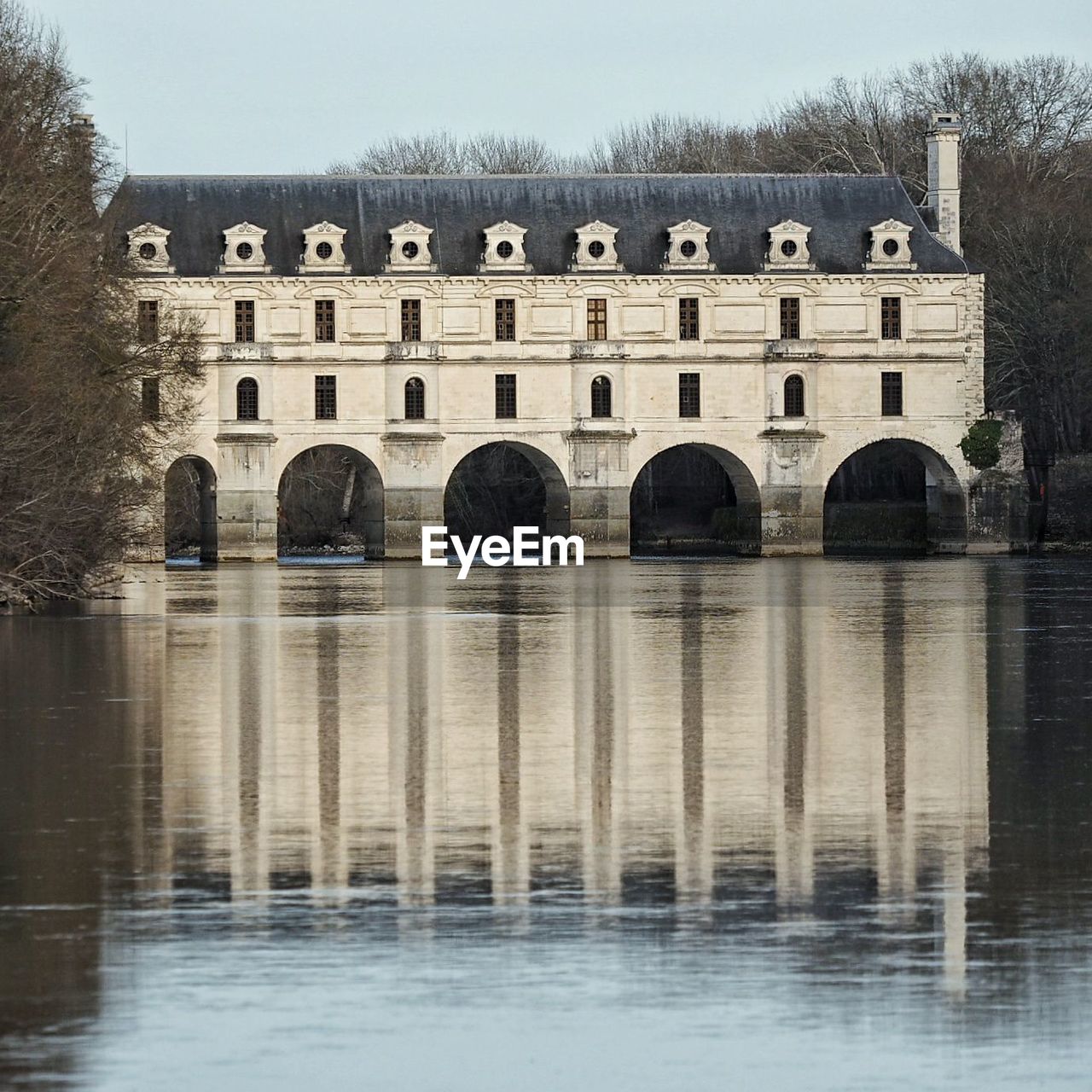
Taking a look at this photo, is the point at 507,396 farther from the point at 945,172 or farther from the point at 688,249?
the point at 945,172

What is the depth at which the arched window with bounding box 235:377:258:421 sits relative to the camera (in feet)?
241

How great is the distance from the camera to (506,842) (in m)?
12.2

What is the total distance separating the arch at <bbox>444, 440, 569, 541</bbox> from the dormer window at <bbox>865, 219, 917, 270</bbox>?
15285mm

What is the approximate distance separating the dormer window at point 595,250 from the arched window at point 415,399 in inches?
236

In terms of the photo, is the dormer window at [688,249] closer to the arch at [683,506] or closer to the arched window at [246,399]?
the arch at [683,506]

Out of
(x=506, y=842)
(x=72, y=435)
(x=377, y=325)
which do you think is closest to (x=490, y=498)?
(x=377, y=325)

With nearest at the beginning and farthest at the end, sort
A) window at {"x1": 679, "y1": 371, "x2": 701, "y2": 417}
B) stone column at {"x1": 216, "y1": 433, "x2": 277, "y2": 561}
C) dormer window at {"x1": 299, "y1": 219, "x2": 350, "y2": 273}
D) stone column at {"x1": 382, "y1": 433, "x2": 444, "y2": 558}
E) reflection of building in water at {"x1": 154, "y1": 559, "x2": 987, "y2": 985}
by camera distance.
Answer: reflection of building in water at {"x1": 154, "y1": 559, "x2": 987, "y2": 985} < stone column at {"x1": 216, "y1": 433, "x2": 277, "y2": 561} < stone column at {"x1": 382, "y1": 433, "x2": 444, "y2": 558} < dormer window at {"x1": 299, "y1": 219, "x2": 350, "y2": 273} < window at {"x1": 679, "y1": 371, "x2": 701, "y2": 417}

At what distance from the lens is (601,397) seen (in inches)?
2943

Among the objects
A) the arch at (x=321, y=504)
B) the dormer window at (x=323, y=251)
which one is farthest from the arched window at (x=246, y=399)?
the arch at (x=321, y=504)

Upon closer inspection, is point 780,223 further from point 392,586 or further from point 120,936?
point 120,936

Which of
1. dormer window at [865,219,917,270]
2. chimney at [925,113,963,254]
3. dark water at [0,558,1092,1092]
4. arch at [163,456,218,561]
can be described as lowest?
dark water at [0,558,1092,1092]

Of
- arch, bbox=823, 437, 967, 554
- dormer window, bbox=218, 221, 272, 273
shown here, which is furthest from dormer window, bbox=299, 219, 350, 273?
arch, bbox=823, 437, 967, 554

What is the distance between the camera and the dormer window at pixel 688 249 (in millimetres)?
74312

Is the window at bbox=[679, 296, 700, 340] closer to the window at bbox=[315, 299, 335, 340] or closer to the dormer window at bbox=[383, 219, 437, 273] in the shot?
the dormer window at bbox=[383, 219, 437, 273]
